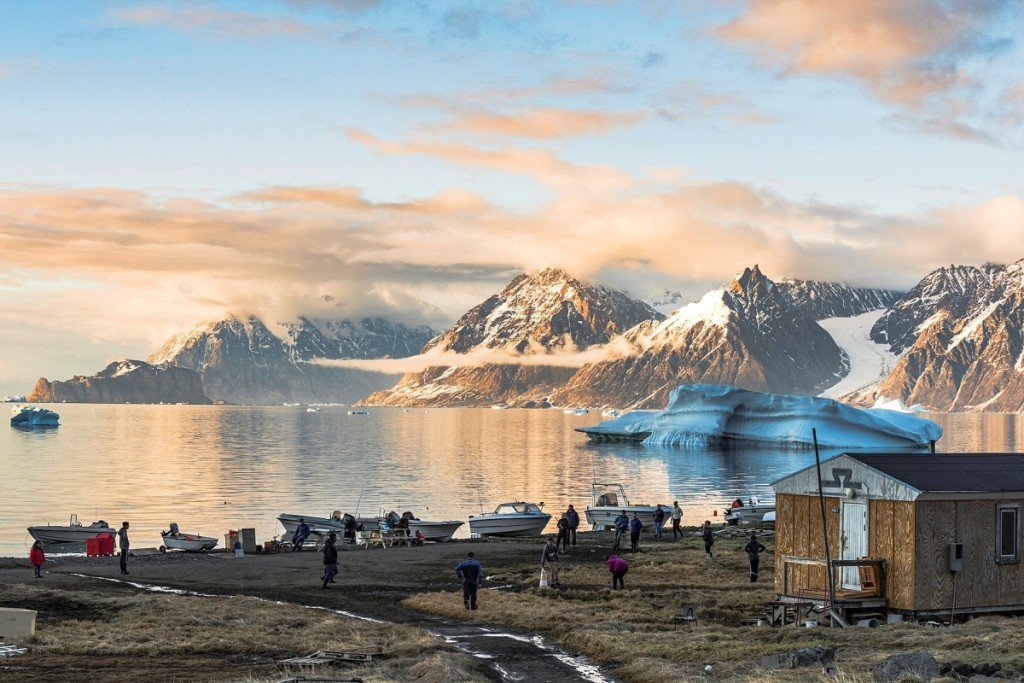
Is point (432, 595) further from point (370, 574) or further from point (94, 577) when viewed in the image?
point (94, 577)

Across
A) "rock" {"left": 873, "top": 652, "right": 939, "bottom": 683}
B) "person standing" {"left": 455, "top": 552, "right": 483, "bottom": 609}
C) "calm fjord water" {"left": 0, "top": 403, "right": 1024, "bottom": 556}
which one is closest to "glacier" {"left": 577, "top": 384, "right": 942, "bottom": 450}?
"calm fjord water" {"left": 0, "top": 403, "right": 1024, "bottom": 556}

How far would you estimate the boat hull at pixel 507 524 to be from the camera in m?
73.4

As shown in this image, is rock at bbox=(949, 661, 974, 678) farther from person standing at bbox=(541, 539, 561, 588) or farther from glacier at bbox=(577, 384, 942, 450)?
glacier at bbox=(577, 384, 942, 450)

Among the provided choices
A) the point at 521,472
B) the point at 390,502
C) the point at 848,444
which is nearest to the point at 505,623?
the point at 390,502

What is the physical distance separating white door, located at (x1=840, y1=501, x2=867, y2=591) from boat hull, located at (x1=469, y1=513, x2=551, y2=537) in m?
39.3

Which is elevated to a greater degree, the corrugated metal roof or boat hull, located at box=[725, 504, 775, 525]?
the corrugated metal roof

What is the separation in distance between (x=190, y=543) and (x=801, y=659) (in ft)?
146

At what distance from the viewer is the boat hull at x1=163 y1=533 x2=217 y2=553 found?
2534 inches

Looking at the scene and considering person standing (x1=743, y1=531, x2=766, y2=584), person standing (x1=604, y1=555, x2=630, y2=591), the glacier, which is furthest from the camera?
the glacier

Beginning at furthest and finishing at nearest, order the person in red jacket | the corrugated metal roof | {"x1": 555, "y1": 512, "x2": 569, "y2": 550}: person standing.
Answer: {"x1": 555, "y1": 512, "x2": 569, "y2": 550}: person standing → the person in red jacket → the corrugated metal roof

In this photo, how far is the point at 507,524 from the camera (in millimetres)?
73625

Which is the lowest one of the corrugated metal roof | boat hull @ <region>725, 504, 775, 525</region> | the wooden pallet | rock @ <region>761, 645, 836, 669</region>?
boat hull @ <region>725, 504, 775, 525</region>

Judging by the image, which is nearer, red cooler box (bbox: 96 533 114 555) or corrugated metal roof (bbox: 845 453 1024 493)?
corrugated metal roof (bbox: 845 453 1024 493)

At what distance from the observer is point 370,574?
50.7m
